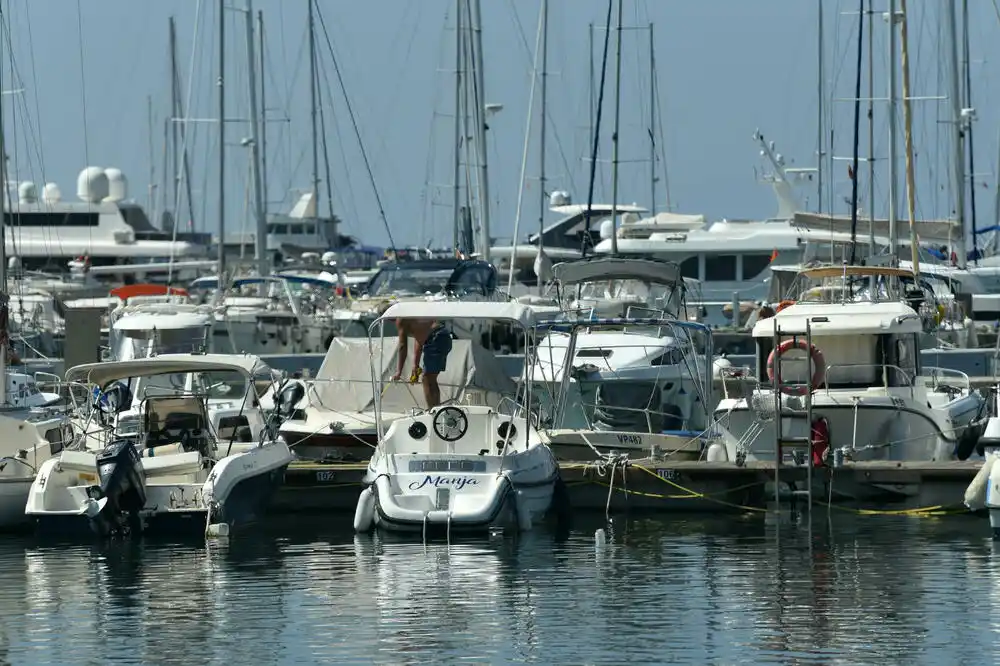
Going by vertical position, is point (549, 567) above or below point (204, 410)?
below

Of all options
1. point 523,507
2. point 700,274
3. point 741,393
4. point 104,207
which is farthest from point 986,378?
point 104,207

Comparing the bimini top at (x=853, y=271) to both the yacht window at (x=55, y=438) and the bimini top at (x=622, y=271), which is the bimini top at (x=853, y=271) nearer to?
the bimini top at (x=622, y=271)

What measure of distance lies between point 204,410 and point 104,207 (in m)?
58.7

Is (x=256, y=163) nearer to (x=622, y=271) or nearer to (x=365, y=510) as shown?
(x=622, y=271)

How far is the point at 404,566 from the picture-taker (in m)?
18.4

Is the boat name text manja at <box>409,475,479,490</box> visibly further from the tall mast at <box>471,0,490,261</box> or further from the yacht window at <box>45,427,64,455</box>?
the tall mast at <box>471,0,490,261</box>

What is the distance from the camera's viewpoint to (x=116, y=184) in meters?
84.8

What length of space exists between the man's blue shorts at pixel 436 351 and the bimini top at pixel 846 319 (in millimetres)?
3939

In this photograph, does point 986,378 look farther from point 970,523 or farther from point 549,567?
point 549,567

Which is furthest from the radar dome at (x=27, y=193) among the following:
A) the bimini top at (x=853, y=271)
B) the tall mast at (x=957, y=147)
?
the bimini top at (x=853, y=271)

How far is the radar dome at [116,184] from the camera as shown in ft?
277

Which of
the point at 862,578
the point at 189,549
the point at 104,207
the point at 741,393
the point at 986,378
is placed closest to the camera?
the point at 862,578

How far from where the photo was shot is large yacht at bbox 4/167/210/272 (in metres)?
72.4

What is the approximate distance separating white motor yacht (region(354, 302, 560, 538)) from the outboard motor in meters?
2.38
